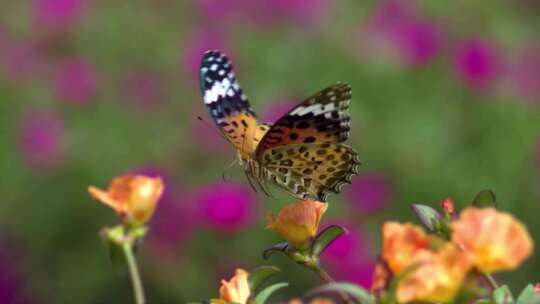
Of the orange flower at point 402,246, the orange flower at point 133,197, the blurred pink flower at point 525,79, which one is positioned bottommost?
the orange flower at point 402,246

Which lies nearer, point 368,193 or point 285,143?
point 285,143

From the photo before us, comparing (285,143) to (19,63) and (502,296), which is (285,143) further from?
(19,63)

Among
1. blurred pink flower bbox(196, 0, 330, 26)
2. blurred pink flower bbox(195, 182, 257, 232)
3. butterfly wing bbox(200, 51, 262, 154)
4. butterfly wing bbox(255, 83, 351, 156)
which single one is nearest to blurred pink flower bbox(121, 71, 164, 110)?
blurred pink flower bbox(196, 0, 330, 26)

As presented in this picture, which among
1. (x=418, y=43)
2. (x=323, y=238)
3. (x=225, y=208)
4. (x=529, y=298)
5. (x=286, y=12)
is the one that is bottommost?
(x=529, y=298)

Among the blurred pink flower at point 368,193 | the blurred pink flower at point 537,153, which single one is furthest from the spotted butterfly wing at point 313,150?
the blurred pink flower at point 537,153

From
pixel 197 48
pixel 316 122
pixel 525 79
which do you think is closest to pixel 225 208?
pixel 197 48

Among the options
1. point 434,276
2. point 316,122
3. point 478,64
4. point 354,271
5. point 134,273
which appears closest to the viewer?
point 434,276

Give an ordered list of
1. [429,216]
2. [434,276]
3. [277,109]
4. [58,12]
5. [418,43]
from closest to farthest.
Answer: [434,276]
[429,216]
[277,109]
[418,43]
[58,12]

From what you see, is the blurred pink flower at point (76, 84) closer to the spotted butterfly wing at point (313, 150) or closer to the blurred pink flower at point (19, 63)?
the blurred pink flower at point (19, 63)
